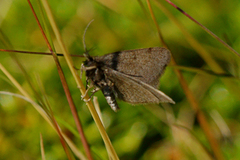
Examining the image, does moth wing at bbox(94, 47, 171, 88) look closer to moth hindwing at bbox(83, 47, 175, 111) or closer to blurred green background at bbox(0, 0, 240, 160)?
moth hindwing at bbox(83, 47, 175, 111)

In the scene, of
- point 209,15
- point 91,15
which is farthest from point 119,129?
point 209,15

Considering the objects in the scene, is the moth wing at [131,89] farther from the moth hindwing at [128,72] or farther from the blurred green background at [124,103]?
the blurred green background at [124,103]

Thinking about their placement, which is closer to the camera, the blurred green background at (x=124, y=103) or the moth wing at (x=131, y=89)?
the moth wing at (x=131, y=89)

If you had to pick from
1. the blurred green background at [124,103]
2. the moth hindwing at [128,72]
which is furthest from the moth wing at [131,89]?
the blurred green background at [124,103]

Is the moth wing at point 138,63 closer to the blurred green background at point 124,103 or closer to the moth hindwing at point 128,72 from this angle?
the moth hindwing at point 128,72

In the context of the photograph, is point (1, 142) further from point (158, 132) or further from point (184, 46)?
point (184, 46)

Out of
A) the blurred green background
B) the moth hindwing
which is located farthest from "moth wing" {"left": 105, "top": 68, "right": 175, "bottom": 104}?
the blurred green background
